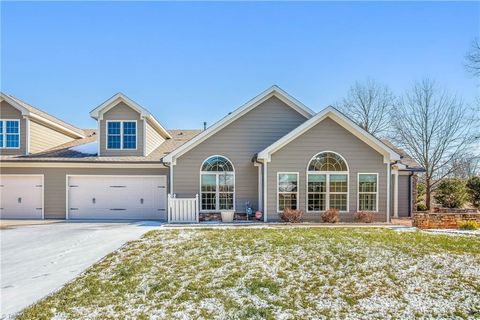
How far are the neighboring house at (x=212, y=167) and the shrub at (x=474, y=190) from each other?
6.71 meters

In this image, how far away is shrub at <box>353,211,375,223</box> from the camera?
12602 mm

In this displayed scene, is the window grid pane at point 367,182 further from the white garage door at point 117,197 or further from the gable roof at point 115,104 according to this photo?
the gable roof at point 115,104

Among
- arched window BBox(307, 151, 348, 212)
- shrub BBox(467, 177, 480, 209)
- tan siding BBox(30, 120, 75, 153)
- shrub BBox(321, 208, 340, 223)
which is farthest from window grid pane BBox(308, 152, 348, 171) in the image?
tan siding BBox(30, 120, 75, 153)

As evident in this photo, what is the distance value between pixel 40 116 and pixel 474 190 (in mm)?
27127

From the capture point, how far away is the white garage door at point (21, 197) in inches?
578

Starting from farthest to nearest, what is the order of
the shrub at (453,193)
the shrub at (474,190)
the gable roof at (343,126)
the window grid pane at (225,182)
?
the shrub at (474,190) < the shrub at (453,193) < the window grid pane at (225,182) < the gable roof at (343,126)

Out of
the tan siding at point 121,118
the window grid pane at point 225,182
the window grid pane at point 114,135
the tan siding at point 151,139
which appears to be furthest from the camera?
the tan siding at point 151,139

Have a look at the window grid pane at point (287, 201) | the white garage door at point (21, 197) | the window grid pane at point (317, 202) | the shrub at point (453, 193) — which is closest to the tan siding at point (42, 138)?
the white garage door at point (21, 197)

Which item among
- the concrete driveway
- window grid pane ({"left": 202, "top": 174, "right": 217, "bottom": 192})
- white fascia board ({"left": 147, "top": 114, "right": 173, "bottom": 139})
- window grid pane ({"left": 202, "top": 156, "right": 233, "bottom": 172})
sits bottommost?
the concrete driveway

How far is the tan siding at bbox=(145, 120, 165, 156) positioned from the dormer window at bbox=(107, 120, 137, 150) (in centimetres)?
62

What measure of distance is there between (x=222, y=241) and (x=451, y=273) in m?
5.84

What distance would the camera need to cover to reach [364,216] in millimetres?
12656

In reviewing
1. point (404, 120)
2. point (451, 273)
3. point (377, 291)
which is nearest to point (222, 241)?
point (377, 291)

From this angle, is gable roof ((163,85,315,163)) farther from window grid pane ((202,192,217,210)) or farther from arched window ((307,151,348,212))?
arched window ((307,151,348,212))
